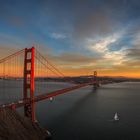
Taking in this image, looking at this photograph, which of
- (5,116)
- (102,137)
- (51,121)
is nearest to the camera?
(5,116)

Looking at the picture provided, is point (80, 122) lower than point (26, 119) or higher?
lower

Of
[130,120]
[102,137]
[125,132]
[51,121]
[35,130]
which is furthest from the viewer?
[130,120]

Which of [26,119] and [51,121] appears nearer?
A: [26,119]

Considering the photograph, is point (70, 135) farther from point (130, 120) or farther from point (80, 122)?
point (130, 120)

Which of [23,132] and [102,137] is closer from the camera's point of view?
[23,132]

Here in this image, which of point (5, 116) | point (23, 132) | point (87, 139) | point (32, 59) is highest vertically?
point (32, 59)

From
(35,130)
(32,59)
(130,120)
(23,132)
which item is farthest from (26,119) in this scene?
(130,120)

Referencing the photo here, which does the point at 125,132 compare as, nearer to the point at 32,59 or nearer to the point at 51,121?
the point at 51,121

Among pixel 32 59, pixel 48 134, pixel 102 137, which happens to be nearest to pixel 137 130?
pixel 102 137

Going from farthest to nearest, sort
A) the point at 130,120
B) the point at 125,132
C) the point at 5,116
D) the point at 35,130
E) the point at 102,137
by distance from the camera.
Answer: the point at 130,120 → the point at 125,132 → the point at 102,137 → the point at 35,130 → the point at 5,116
